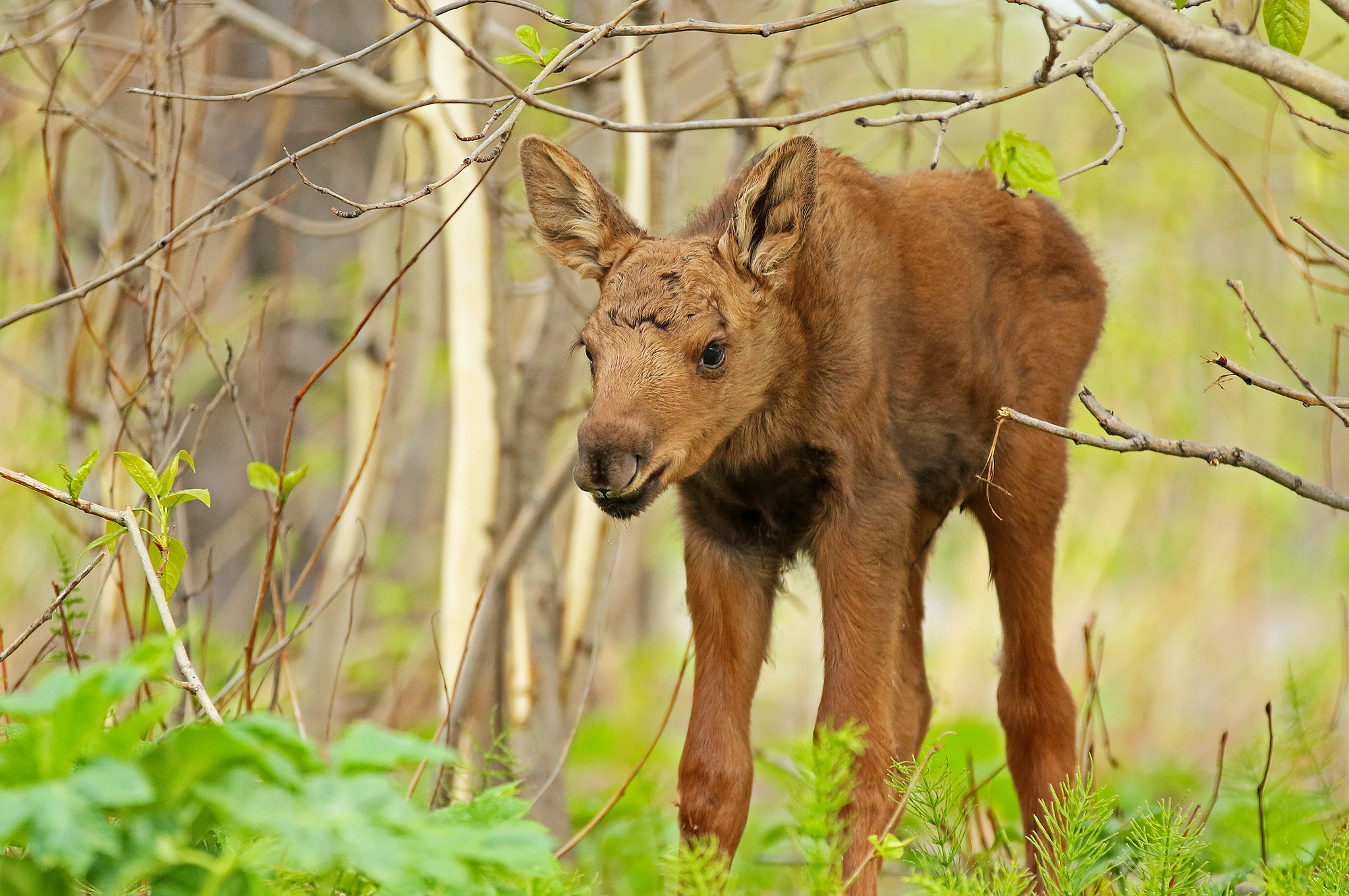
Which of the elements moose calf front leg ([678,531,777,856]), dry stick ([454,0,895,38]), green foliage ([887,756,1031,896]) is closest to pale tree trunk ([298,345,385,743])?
moose calf front leg ([678,531,777,856])

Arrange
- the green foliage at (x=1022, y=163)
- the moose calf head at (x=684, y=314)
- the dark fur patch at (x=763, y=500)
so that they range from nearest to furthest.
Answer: the green foliage at (x=1022, y=163) → the moose calf head at (x=684, y=314) → the dark fur patch at (x=763, y=500)

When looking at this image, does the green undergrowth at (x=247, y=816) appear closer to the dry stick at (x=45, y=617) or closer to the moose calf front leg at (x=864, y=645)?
the dry stick at (x=45, y=617)

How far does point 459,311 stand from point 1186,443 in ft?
12.0

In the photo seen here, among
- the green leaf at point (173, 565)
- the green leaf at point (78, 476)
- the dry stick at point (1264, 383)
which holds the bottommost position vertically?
the green leaf at point (173, 565)

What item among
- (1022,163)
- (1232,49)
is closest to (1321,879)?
(1022,163)

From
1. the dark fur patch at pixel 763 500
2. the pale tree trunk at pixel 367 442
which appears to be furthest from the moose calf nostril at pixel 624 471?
the pale tree trunk at pixel 367 442

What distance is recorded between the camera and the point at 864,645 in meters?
4.17

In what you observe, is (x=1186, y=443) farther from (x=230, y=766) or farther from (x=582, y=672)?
(x=582, y=672)

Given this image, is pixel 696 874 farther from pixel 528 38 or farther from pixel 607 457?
→ pixel 528 38

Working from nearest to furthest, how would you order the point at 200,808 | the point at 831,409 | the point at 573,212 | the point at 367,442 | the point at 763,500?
the point at 200,808
the point at 831,409
the point at 763,500
the point at 573,212
the point at 367,442

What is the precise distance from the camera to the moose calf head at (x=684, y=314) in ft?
12.5

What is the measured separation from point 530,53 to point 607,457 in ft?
4.01

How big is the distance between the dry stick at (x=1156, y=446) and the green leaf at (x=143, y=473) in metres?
2.31

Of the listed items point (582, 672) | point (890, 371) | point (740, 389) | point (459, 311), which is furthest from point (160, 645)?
point (582, 672)
